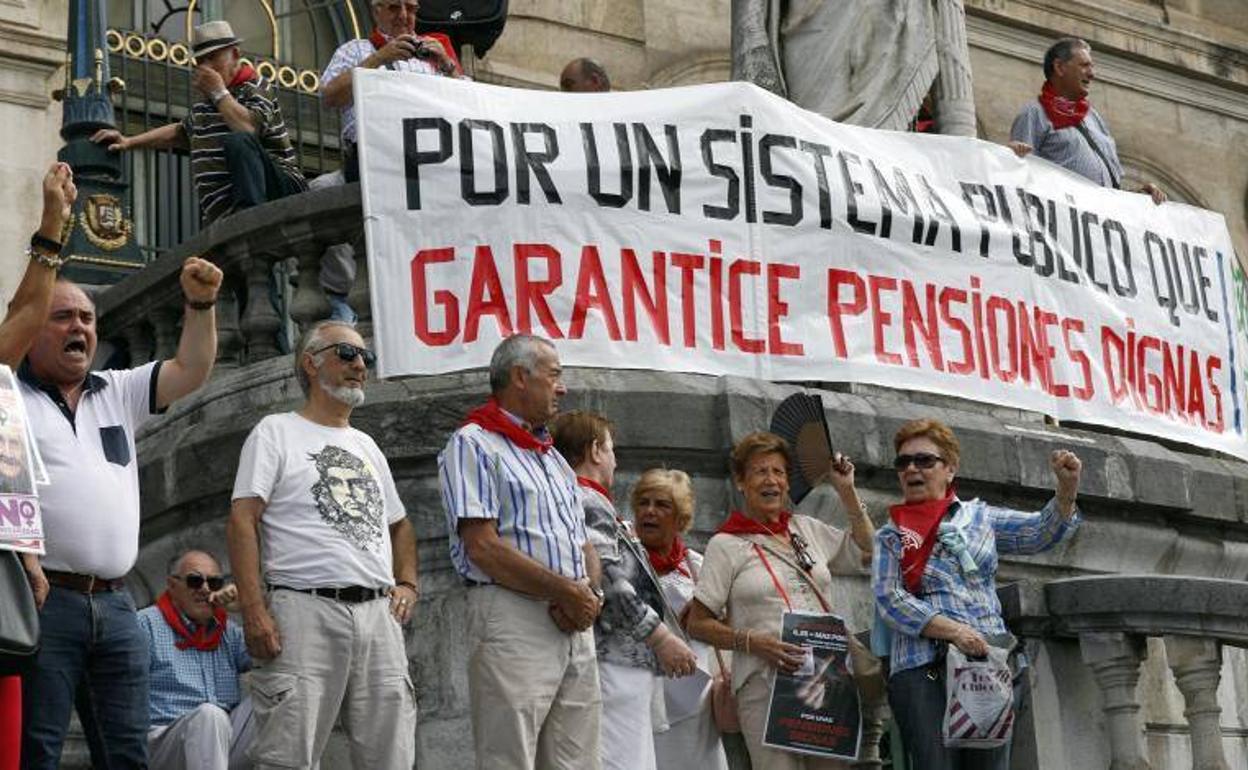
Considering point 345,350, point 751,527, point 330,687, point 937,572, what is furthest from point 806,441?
point 330,687

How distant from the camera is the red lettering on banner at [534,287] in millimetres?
10219

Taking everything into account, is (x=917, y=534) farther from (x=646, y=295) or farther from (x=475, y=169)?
(x=475, y=169)

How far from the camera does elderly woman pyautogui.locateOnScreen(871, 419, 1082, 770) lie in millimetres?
8422

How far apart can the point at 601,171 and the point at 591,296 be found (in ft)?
1.75

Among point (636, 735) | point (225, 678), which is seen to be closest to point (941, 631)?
point (636, 735)

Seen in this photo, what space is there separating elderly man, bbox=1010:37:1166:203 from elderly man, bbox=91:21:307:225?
3.46 meters

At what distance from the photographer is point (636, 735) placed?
27.2 feet

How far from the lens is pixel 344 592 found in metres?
7.93

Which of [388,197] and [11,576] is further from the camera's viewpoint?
[388,197]

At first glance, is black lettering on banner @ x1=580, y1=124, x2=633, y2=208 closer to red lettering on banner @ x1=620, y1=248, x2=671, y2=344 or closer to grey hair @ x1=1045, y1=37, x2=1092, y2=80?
red lettering on banner @ x1=620, y1=248, x2=671, y2=344

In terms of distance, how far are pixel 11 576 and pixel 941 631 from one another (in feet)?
10.3

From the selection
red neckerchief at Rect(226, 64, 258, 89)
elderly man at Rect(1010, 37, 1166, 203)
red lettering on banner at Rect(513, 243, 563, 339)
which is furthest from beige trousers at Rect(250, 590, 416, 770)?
elderly man at Rect(1010, 37, 1166, 203)

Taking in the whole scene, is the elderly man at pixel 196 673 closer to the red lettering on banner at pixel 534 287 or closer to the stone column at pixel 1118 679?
the red lettering on banner at pixel 534 287

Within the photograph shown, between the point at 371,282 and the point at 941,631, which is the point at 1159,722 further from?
the point at 371,282
